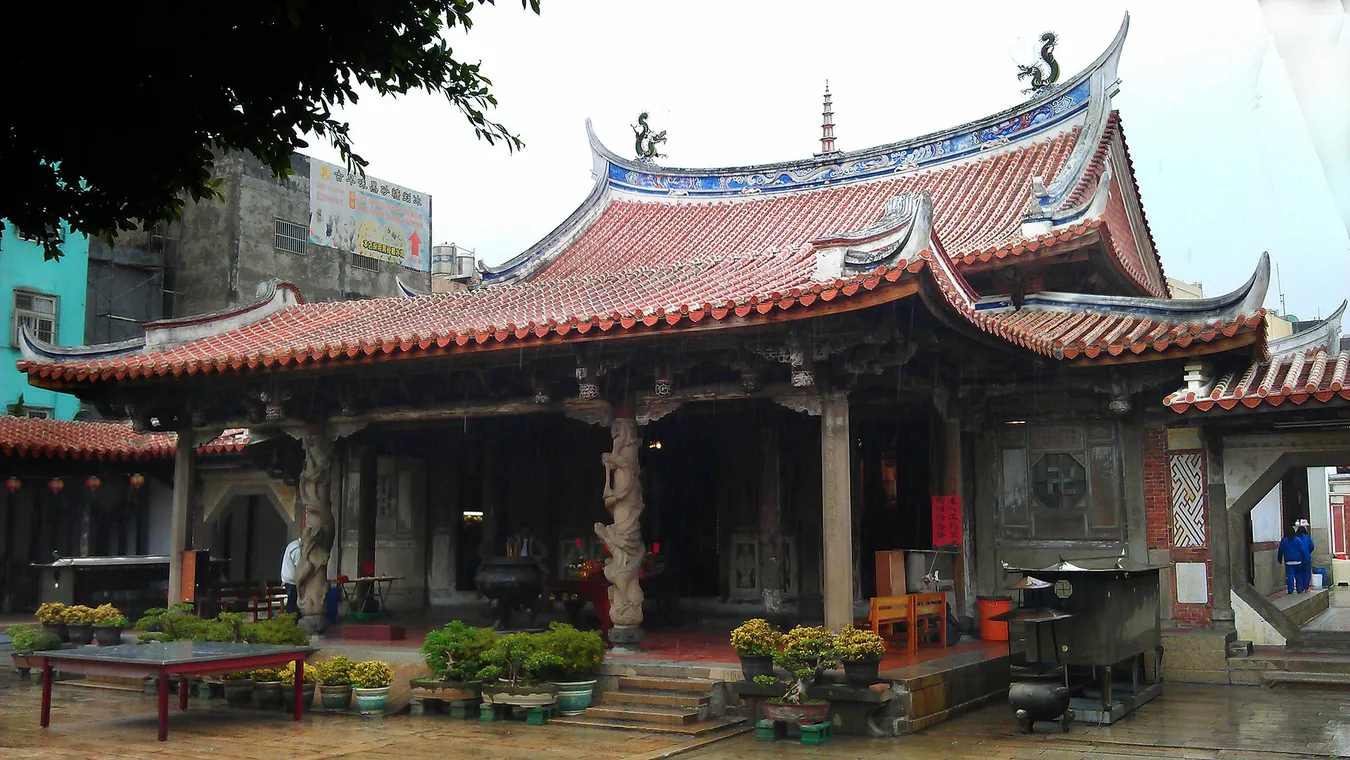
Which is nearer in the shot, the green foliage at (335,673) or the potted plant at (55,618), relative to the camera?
the green foliage at (335,673)

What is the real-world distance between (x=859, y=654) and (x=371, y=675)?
425 centimetres

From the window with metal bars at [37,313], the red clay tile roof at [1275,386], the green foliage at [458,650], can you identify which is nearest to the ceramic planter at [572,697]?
the green foliage at [458,650]

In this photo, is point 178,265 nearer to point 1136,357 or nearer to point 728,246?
point 728,246

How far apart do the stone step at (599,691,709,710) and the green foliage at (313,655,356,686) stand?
2.26 m

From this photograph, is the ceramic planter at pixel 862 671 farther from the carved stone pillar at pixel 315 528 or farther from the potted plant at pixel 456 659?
the carved stone pillar at pixel 315 528

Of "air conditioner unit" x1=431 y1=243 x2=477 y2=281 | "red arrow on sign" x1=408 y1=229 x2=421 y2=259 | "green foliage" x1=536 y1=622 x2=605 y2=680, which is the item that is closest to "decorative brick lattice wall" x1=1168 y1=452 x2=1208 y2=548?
"green foliage" x1=536 y1=622 x2=605 y2=680

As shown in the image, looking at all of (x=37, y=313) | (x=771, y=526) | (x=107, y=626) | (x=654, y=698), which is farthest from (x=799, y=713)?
(x=37, y=313)

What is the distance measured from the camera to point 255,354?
11.4m

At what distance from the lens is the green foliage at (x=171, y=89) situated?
4.00 meters

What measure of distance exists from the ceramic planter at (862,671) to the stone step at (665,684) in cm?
127

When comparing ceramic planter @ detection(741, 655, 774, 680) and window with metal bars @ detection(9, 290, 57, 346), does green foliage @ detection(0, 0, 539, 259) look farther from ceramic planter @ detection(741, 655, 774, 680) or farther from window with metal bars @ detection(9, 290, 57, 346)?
window with metal bars @ detection(9, 290, 57, 346)

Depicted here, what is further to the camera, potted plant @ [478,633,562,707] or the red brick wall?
the red brick wall

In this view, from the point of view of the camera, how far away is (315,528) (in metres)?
12.3

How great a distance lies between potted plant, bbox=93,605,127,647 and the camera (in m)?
12.9
